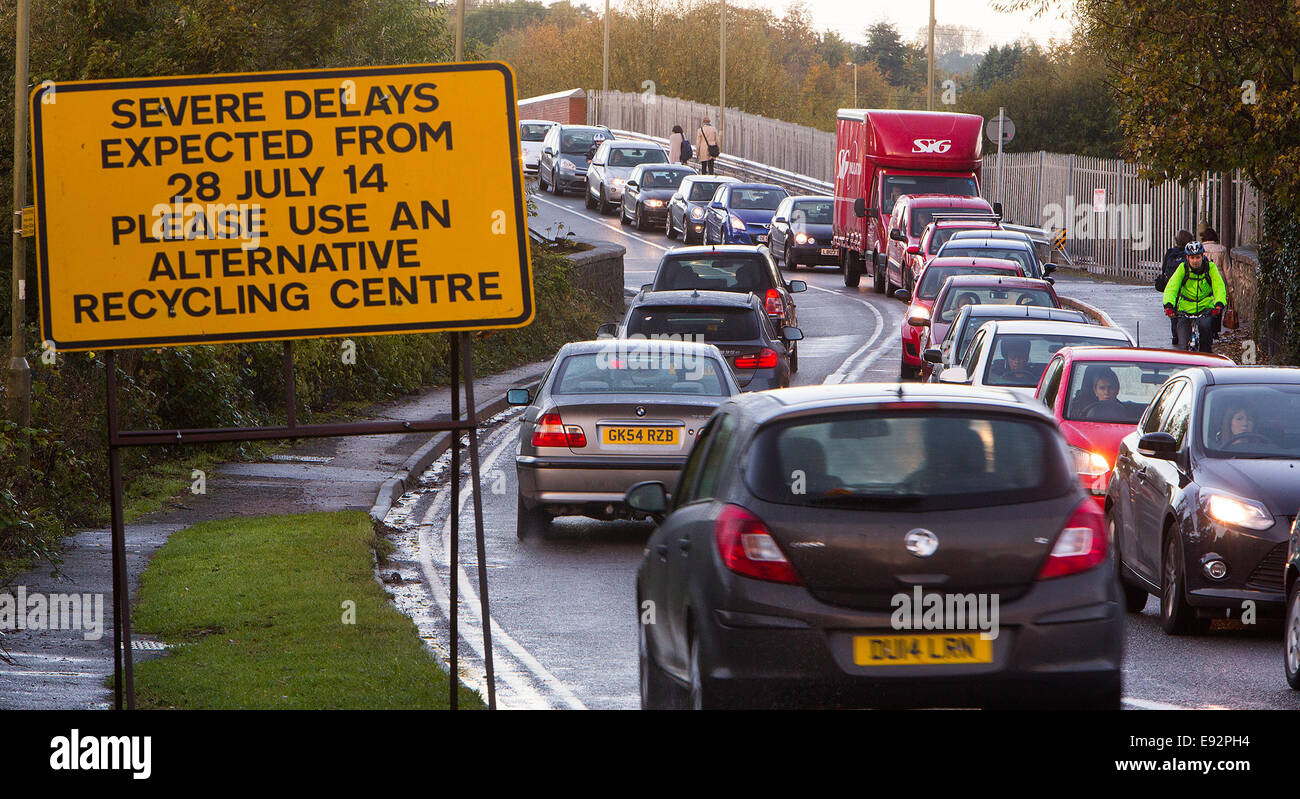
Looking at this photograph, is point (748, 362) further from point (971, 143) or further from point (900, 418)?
point (971, 143)

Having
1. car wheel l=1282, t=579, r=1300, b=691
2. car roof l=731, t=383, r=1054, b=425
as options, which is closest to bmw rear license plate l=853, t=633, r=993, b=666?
car roof l=731, t=383, r=1054, b=425

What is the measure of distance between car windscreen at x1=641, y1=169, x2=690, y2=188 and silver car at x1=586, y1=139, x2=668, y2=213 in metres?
1.93

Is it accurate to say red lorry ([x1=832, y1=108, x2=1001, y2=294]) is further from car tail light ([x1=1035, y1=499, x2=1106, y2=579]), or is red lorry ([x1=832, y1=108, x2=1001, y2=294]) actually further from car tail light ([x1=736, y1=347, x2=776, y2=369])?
car tail light ([x1=1035, y1=499, x2=1106, y2=579])

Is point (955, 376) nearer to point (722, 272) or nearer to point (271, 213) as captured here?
point (722, 272)

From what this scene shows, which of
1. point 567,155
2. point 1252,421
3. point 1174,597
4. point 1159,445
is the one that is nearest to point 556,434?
point 1159,445

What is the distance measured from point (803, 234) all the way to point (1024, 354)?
25.7 m

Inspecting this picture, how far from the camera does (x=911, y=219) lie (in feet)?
117

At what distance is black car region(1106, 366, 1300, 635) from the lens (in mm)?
10484

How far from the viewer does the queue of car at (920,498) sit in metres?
6.64

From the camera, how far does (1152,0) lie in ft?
75.6

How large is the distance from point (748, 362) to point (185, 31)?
6480 millimetres

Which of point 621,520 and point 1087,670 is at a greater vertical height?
point 1087,670

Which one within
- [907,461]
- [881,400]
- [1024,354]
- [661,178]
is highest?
[661,178]

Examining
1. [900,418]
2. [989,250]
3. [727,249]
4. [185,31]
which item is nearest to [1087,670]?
[900,418]
